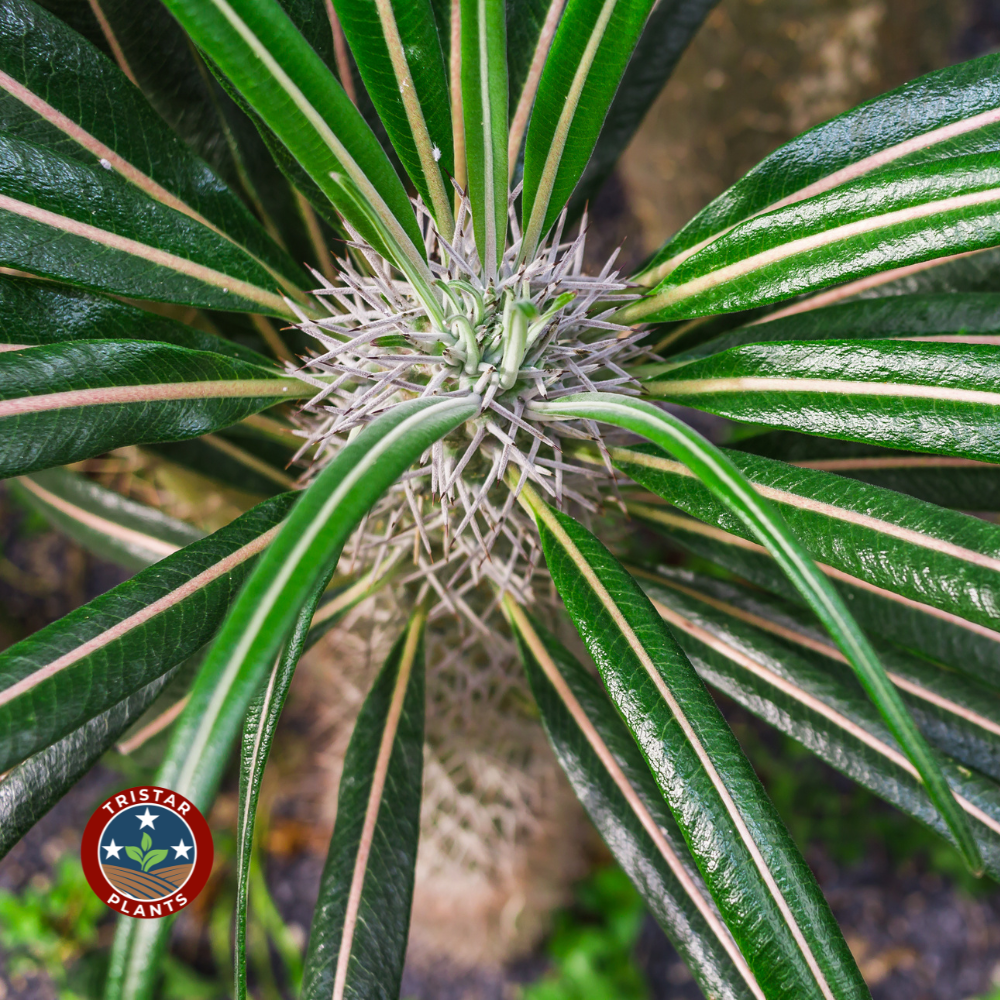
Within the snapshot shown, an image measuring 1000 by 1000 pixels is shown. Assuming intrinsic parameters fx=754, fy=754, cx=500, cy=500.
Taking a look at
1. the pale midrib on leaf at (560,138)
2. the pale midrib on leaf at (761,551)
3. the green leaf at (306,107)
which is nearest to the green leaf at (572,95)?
the pale midrib on leaf at (560,138)

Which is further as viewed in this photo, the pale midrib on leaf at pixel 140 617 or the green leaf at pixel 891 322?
the green leaf at pixel 891 322

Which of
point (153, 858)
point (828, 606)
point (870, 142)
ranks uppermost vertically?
point (870, 142)

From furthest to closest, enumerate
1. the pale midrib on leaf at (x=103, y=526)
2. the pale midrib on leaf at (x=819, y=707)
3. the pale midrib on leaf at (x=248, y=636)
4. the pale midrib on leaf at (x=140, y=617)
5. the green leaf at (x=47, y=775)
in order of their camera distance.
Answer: the pale midrib on leaf at (x=103, y=526) → the pale midrib on leaf at (x=819, y=707) → the green leaf at (x=47, y=775) → the pale midrib on leaf at (x=140, y=617) → the pale midrib on leaf at (x=248, y=636)

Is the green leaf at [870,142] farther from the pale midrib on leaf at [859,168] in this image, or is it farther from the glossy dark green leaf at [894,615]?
the glossy dark green leaf at [894,615]

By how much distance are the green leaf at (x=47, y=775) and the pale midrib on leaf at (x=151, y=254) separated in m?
0.31

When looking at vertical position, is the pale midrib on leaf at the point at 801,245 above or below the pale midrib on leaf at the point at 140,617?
above

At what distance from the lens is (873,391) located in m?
0.52

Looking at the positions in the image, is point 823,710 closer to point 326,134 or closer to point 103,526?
point 326,134

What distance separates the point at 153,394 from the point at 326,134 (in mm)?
216

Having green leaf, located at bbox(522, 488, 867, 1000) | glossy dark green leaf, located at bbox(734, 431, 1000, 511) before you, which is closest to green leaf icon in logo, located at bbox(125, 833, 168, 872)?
green leaf, located at bbox(522, 488, 867, 1000)

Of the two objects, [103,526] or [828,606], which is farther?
[103,526]

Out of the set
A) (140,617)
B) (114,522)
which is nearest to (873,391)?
(140,617)

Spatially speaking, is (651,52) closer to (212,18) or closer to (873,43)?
(212,18)

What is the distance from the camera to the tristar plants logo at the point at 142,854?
479 millimetres
